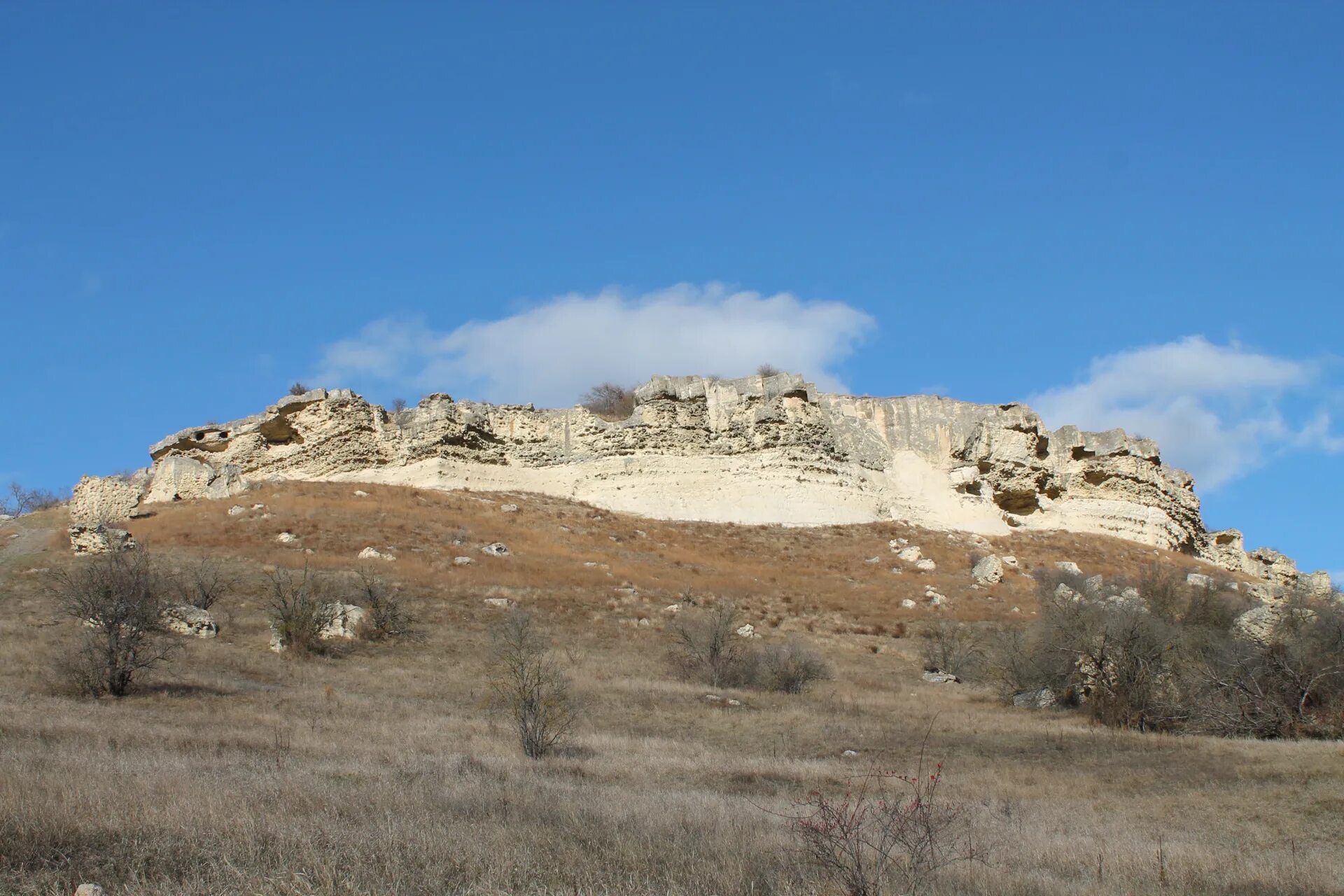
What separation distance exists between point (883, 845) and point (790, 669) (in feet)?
45.5

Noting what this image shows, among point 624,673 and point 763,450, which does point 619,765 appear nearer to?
point 624,673

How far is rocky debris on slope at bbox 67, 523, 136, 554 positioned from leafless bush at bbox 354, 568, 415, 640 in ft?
A: 22.7

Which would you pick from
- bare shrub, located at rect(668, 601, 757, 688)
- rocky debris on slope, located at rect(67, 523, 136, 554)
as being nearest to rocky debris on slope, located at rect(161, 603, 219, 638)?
rocky debris on slope, located at rect(67, 523, 136, 554)

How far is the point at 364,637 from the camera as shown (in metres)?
21.3

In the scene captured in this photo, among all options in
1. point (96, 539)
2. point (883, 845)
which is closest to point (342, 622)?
point (96, 539)

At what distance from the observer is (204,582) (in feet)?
76.7

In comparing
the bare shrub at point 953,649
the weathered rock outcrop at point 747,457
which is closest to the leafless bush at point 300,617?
the bare shrub at point 953,649

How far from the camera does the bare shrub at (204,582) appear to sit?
Answer: 893 inches

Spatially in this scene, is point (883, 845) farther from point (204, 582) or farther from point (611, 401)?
point (611, 401)

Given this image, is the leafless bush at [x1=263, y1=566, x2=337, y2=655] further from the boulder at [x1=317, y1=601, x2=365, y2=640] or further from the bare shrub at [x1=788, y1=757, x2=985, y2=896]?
the bare shrub at [x1=788, y1=757, x2=985, y2=896]

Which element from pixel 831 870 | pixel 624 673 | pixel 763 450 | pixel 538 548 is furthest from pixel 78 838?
pixel 763 450

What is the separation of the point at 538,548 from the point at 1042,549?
62.9ft

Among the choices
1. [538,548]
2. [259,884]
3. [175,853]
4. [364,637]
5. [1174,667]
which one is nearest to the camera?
[259,884]

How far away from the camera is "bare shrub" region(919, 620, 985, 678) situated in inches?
900
